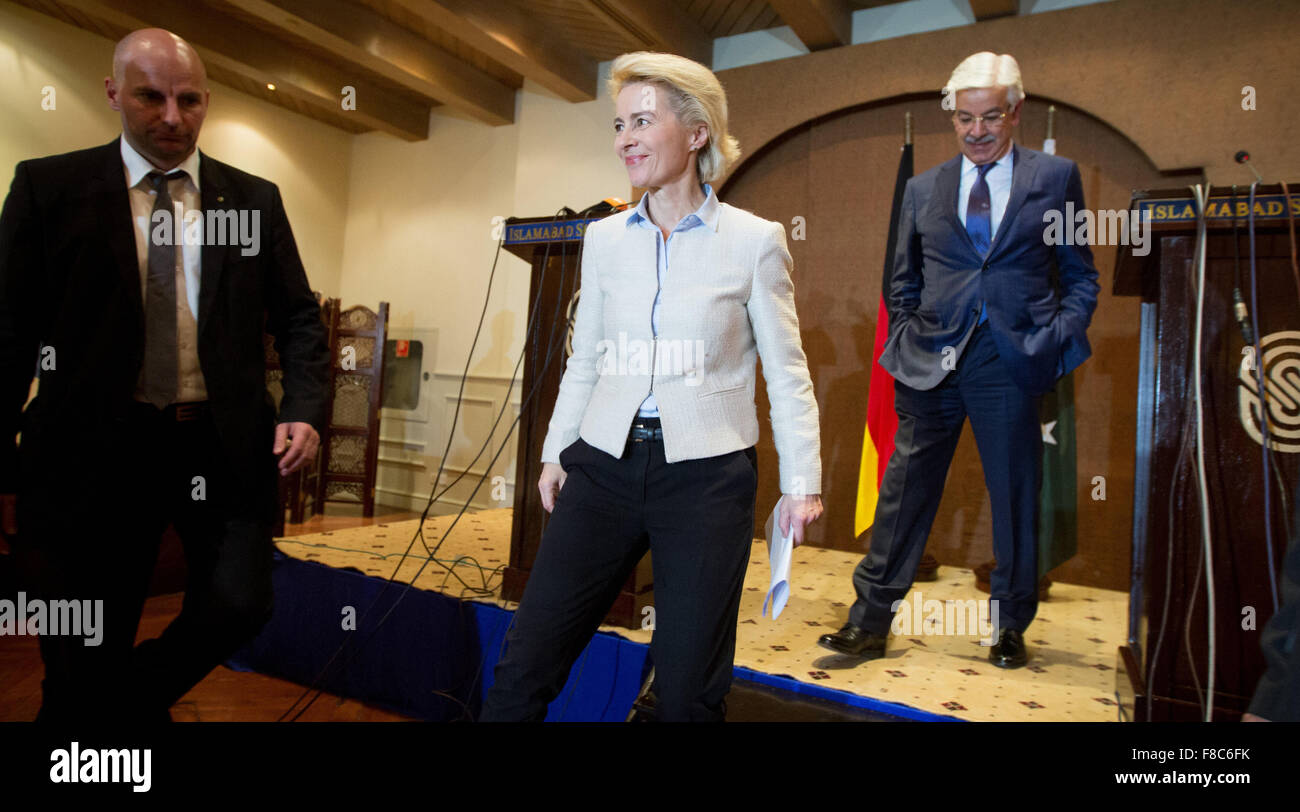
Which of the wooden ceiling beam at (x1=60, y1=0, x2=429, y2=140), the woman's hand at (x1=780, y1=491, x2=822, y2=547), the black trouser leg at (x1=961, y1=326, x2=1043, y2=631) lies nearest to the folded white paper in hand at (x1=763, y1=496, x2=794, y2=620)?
the woman's hand at (x1=780, y1=491, x2=822, y2=547)

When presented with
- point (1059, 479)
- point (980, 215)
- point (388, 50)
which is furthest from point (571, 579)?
point (388, 50)

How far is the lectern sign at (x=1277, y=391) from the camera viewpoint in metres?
1.73

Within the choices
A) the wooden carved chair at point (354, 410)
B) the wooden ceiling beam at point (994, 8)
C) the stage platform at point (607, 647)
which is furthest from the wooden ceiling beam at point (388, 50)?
the wooden ceiling beam at point (994, 8)

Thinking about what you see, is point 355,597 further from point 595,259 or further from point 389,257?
point 389,257

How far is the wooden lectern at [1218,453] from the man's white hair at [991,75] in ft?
1.55

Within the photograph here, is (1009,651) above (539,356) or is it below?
below

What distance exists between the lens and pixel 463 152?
6.60m

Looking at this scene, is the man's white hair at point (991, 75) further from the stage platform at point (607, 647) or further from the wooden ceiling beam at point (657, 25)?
the wooden ceiling beam at point (657, 25)

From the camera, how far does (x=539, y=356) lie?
2725 millimetres

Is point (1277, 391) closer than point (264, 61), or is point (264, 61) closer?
point (1277, 391)

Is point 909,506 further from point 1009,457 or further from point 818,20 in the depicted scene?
point 818,20

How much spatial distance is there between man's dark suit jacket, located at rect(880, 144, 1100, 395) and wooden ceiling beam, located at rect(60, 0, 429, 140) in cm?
491

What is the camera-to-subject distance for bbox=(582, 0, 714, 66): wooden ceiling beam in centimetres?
440

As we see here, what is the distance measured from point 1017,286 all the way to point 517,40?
3.78 m
